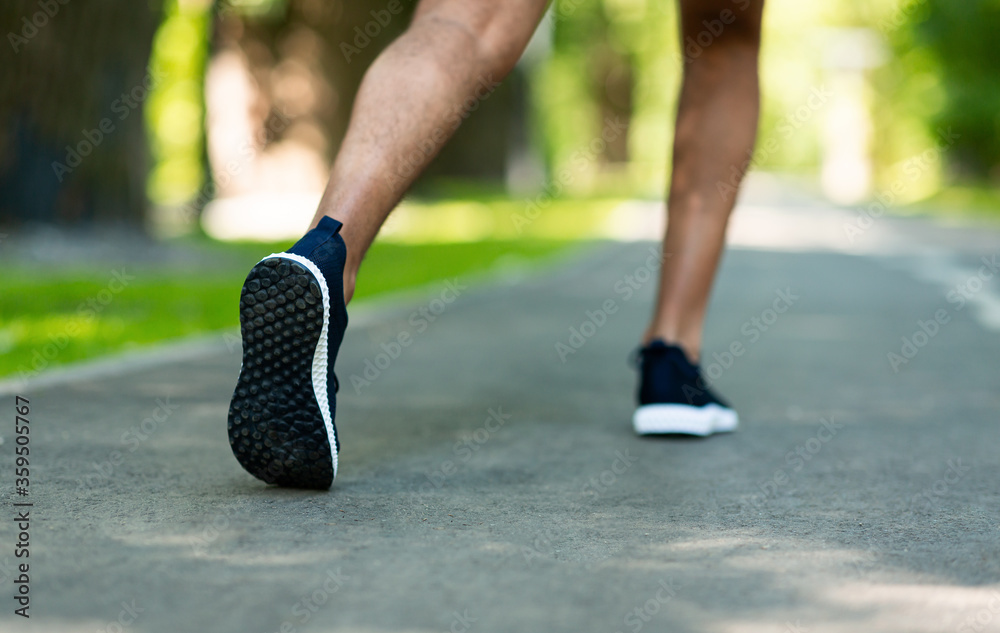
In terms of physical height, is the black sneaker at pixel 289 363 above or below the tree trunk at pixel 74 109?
below

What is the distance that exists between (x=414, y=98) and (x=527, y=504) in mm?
787

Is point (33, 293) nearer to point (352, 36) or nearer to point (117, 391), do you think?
point (117, 391)

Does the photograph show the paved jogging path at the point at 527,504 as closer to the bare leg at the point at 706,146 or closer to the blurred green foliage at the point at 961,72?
the bare leg at the point at 706,146

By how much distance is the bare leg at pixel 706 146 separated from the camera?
2986mm

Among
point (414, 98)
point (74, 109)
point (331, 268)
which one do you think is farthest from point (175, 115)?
point (331, 268)

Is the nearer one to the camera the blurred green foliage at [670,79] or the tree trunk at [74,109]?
the tree trunk at [74,109]

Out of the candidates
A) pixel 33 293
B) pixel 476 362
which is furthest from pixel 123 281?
pixel 476 362

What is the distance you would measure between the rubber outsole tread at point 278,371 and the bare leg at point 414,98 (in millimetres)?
177

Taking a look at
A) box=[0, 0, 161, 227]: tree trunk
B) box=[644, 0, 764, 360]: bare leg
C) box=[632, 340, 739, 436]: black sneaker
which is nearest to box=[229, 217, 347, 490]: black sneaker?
box=[632, 340, 739, 436]: black sneaker

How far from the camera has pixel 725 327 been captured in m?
5.32

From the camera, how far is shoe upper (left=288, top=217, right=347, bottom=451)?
2.07m

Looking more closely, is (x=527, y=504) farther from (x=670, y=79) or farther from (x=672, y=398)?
(x=670, y=79)

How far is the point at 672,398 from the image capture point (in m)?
2.82

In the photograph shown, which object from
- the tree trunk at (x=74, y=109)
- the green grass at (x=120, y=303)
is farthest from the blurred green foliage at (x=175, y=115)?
the green grass at (x=120, y=303)
